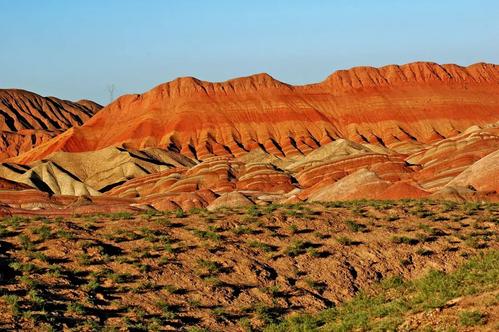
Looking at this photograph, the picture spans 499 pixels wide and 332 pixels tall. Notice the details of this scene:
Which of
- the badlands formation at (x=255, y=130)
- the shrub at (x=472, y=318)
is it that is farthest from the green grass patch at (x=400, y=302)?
the badlands formation at (x=255, y=130)

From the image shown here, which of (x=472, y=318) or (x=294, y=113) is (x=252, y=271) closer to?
(x=472, y=318)

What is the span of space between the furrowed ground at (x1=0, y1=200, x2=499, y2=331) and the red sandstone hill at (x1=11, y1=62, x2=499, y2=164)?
13295cm

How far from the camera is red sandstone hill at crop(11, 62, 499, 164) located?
546ft

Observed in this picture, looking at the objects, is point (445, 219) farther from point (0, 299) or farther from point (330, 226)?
point (0, 299)

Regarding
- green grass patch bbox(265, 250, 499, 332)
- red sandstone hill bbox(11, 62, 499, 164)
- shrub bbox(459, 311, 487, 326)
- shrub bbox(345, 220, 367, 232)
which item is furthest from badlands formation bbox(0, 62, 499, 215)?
shrub bbox(459, 311, 487, 326)

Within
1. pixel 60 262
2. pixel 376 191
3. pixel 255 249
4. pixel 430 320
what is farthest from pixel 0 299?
pixel 376 191

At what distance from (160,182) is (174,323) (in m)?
90.9

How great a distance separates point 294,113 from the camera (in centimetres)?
17538

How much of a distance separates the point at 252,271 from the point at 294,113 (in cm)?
15573

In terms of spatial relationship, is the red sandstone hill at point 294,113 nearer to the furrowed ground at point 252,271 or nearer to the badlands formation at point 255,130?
the badlands formation at point 255,130

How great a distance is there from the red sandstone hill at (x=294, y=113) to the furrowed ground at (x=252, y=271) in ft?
436

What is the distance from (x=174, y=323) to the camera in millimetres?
17375

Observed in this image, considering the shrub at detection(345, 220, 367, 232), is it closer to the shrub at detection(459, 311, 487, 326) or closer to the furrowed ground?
the furrowed ground

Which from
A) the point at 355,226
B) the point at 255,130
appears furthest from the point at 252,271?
the point at 255,130
